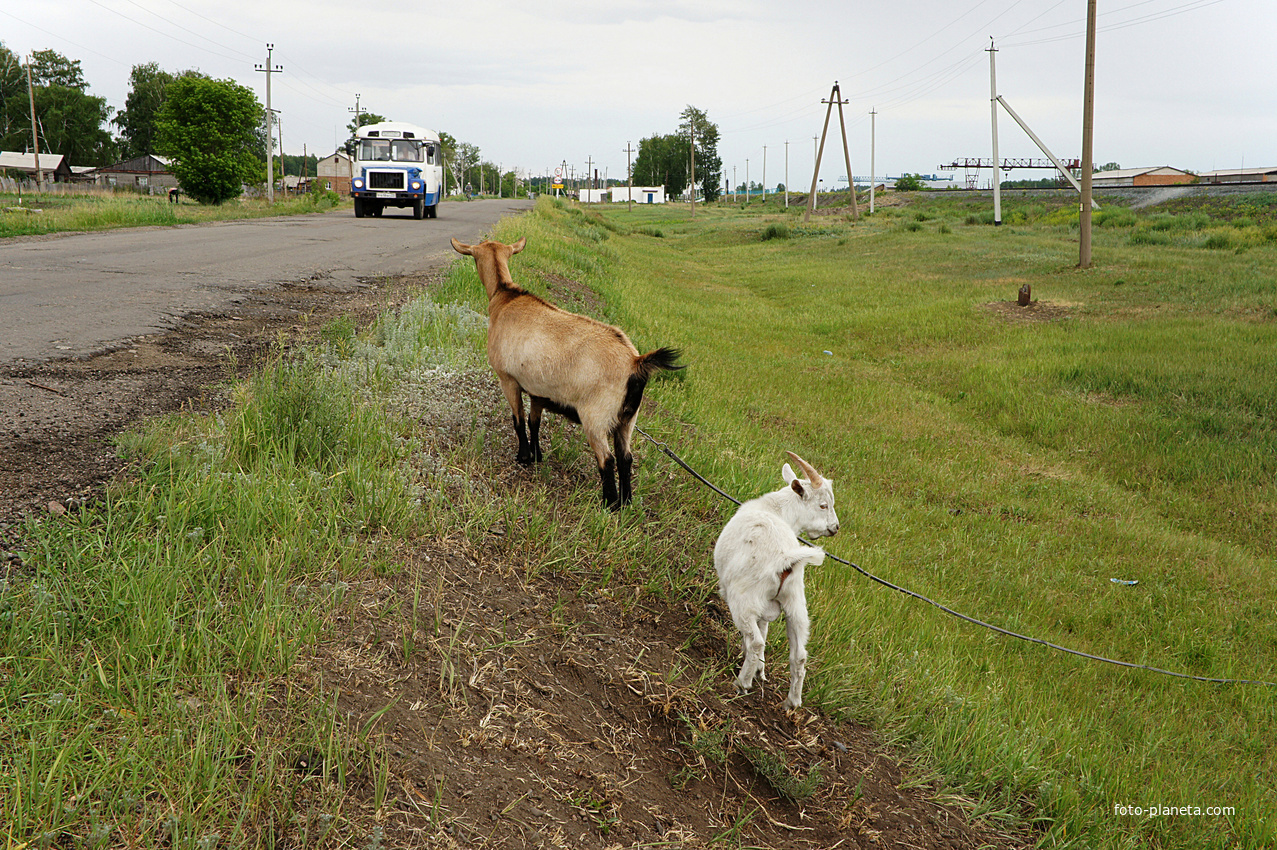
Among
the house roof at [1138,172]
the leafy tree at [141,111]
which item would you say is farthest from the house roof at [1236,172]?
the leafy tree at [141,111]

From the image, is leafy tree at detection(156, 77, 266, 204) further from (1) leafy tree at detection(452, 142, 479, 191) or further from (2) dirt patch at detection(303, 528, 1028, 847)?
(1) leafy tree at detection(452, 142, 479, 191)

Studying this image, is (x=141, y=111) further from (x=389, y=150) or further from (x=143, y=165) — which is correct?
(x=389, y=150)

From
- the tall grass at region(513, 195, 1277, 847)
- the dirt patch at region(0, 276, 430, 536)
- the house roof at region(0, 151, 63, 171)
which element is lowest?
the tall grass at region(513, 195, 1277, 847)

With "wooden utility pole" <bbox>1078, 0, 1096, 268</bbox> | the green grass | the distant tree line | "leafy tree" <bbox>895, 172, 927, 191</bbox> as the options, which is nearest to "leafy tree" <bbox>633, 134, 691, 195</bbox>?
the distant tree line

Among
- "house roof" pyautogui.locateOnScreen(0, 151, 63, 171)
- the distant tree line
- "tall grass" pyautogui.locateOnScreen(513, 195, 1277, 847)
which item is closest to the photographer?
"tall grass" pyautogui.locateOnScreen(513, 195, 1277, 847)

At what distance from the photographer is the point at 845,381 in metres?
12.1

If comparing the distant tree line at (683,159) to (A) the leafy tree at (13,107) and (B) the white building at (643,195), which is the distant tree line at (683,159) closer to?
(B) the white building at (643,195)

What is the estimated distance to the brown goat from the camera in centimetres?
421

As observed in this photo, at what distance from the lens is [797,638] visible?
3320mm

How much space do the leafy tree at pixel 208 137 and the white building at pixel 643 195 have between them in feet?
319

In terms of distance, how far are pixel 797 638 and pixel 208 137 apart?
37848 millimetres

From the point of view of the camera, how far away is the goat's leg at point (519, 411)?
4.79 metres

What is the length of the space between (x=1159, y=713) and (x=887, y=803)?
8.17 ft

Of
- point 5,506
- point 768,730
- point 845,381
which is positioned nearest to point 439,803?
point 768,730
